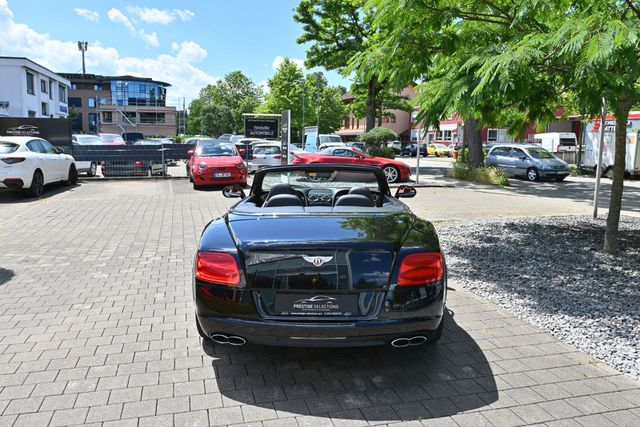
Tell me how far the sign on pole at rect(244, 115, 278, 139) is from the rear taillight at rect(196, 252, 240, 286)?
29803mm

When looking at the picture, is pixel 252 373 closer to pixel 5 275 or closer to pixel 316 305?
pixel 316 305

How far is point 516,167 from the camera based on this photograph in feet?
75.0

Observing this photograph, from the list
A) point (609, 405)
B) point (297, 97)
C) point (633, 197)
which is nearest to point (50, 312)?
point (609, 405)

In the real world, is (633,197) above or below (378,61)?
below

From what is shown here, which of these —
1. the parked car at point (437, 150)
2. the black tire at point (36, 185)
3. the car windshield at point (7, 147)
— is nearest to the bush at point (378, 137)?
the black tire at point (36, 185)

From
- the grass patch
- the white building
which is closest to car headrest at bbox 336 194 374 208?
the grass patch

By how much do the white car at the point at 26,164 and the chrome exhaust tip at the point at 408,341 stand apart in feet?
40.2

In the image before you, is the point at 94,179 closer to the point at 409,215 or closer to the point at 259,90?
the point at 409,215

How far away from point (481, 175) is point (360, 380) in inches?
685

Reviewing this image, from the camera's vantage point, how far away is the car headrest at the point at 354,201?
425 cm

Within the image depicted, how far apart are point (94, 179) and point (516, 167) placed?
17466mm

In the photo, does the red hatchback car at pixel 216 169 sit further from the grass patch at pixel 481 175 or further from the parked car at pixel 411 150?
the parked car at pixel 411 150

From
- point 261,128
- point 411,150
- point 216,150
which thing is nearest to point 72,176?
point 216,150

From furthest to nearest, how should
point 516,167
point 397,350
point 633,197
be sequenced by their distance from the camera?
point 516,167 → point 633,197 → point 397,350
